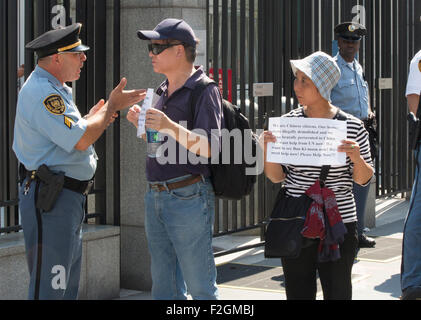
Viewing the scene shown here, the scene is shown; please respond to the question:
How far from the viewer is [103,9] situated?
22.4ft

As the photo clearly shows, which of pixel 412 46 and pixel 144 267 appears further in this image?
pixel 412 46

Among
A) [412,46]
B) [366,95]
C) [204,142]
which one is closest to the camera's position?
[204,142]

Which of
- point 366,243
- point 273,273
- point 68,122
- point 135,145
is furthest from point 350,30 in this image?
point 68,122

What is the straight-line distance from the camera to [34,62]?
247 inches

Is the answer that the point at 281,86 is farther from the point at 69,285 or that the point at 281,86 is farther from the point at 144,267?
the point at 69,285

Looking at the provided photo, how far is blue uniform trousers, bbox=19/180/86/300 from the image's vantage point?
4.32m

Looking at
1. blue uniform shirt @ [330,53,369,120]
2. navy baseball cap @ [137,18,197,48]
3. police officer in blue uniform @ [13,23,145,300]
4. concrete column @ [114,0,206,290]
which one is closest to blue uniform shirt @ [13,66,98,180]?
police officer in blue uniform @ [13,23,145,300]

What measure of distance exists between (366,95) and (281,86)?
3.67 feet

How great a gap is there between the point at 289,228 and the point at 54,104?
1472 mm

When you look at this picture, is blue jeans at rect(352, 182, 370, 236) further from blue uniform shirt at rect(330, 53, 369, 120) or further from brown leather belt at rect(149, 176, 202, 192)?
brown leather belt at rect(149, 176, 202, 192)

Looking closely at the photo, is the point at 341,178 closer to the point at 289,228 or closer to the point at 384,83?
the point at 289,228
